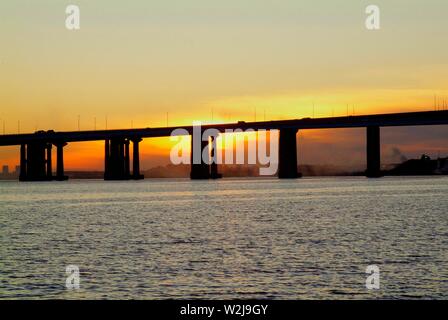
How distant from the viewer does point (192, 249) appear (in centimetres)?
4109

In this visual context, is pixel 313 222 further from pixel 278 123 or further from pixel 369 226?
pixel 278 123

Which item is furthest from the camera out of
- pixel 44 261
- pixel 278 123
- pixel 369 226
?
pixel 278 123

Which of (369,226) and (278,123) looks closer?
(369,226)

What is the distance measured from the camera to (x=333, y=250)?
131ft

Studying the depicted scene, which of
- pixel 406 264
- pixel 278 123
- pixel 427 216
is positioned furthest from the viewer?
pixel 278 123

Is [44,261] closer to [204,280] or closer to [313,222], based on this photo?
[204,280]

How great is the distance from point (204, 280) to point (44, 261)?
10.2 metres

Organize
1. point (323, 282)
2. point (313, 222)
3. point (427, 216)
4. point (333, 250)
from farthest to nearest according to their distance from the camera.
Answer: point (427, 216) < point (313, 222) < point (333, 250) < point (323, 282)

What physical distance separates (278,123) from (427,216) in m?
126
